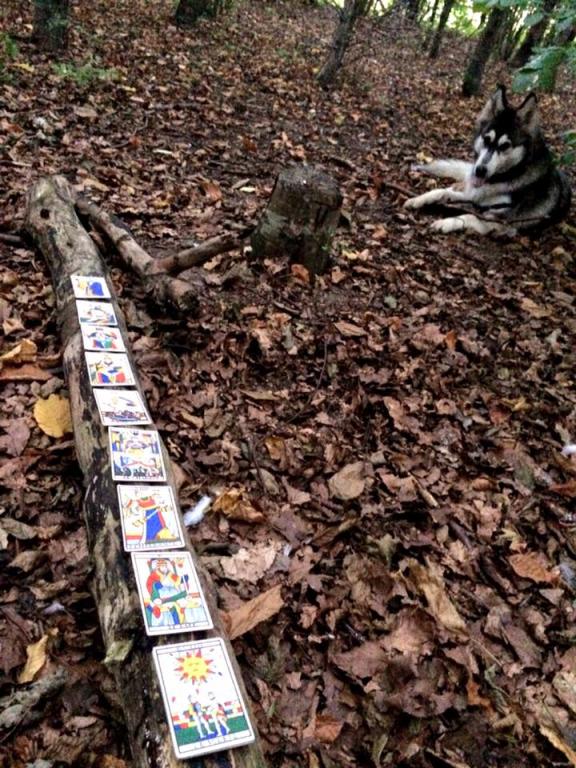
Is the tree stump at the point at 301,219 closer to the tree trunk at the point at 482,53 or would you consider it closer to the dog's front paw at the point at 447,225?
the dog's front paw at the point at 447,225

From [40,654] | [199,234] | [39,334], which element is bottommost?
[40,654]

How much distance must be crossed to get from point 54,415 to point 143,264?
153cm

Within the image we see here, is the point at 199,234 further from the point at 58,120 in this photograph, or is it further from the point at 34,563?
the point at 34,563

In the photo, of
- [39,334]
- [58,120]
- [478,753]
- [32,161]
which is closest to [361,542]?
[478,753]

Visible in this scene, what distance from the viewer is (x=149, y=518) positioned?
288cm

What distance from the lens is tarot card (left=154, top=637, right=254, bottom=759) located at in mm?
2104

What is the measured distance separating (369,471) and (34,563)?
199 cm

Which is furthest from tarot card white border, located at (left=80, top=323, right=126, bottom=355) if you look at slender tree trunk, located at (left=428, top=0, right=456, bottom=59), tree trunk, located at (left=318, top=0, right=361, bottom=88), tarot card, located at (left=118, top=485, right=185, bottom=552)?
slender tree trunk, located at (left=428, top=0, right=456, bottom=59)

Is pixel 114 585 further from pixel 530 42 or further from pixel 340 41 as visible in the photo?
pixel 530 42

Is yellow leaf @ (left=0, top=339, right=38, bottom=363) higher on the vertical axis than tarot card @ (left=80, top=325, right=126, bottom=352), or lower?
lower

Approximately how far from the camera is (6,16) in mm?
9492

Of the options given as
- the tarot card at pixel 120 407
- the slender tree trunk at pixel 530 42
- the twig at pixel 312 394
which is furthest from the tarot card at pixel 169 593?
the slender tree trunk at pixel 530 42

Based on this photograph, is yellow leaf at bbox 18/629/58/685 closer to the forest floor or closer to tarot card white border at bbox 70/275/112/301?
the forest floor

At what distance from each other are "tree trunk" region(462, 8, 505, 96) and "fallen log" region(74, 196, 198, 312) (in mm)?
8681
